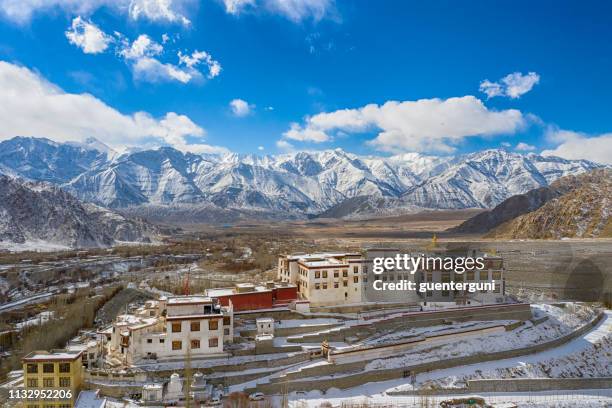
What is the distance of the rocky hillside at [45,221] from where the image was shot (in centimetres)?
10238

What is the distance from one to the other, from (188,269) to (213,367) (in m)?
48.1

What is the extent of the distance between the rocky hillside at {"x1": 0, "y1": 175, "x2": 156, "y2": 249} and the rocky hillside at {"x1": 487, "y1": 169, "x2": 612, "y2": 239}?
91884 mm

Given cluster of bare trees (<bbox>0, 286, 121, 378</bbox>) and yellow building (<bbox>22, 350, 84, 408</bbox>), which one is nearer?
yellow building (<bbox>22, 350, 84, 408</bbox>)

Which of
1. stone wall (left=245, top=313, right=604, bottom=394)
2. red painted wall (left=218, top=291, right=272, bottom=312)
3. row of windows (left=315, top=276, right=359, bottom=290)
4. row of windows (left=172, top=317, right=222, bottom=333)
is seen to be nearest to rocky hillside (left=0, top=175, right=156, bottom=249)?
red painted wall (left=218, top=291, right=272, bottom=312)

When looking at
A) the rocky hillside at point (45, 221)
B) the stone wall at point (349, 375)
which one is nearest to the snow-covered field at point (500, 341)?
the stone wall at point (349, 375)

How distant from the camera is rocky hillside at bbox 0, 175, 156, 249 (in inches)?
4031

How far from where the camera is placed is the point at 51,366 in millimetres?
24375

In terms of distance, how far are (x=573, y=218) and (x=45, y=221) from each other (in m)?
110

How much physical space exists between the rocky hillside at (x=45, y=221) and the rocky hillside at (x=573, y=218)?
301 ft

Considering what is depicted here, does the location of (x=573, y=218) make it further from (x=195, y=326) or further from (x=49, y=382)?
(x=49, y=382)

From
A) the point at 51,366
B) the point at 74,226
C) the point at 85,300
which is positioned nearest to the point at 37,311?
the point at 85,300

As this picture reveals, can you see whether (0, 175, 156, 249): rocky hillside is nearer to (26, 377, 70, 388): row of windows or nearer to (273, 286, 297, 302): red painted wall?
(273, 286, 297, 302): red painted wall

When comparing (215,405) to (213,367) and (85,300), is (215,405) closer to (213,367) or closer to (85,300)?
(213,367)

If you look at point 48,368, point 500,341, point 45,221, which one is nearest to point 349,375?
point 500,341
